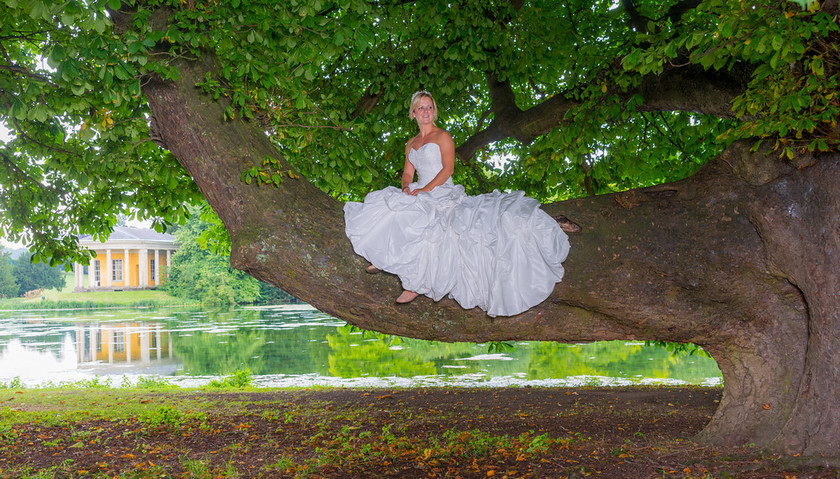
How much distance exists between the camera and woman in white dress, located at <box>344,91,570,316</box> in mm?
4543

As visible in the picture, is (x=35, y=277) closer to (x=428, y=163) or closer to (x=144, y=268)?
(x=144, y=268)

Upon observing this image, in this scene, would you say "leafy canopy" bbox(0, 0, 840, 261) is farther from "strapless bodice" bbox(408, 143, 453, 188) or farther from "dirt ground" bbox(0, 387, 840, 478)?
"dirt ground" bbox(0, 387, 840, 478)

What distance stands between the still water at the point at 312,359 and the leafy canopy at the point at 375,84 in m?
4.32

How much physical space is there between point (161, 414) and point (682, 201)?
21.8ft

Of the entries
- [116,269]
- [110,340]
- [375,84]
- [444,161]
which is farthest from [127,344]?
[116,269]

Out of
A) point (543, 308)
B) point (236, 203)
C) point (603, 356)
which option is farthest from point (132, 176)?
point (603, 356)

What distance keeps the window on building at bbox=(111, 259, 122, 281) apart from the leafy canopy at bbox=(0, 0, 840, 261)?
45506 millimetres

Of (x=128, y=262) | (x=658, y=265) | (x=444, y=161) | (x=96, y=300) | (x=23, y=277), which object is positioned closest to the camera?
(x=658, y=265)

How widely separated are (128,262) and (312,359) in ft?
124

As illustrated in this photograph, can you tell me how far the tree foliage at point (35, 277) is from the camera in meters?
52.7

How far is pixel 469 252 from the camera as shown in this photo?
4.59 metres

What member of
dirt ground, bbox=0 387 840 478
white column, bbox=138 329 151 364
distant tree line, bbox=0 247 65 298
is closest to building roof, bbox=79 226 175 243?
distant tree line, bbox=0 247 65 298

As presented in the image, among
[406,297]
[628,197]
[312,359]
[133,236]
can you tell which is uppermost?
[133,236]

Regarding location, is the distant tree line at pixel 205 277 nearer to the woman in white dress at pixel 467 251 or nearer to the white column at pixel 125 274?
the white column at pixel 125 274
